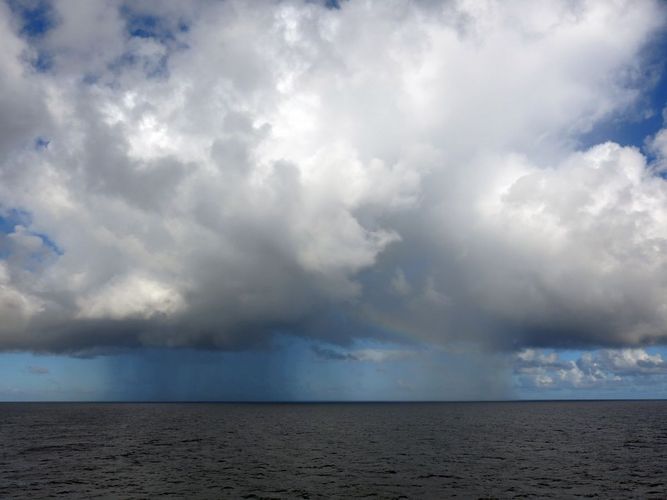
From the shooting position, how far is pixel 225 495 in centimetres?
5038

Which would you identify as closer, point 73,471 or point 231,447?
point 73,471

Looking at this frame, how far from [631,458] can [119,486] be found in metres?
77.1

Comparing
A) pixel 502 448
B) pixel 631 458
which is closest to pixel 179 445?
pixel 502 448

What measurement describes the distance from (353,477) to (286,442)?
147 feet

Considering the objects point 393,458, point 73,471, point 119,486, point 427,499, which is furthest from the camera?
point 393,458

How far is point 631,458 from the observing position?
76812mm

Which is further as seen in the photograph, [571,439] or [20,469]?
[571,439]

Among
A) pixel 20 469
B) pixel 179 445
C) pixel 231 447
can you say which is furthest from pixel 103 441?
pixel 20 469

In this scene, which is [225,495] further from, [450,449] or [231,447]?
[450,449]

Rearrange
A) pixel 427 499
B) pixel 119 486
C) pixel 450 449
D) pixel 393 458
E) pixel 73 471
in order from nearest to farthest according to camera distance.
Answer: pixel 427 499, pixel 119 486, pixel 73 471, pixel 393 458, pixel 450 449

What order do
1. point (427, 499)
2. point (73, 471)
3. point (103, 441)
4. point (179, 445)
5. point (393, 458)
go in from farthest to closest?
1. point (103, 441)
2. point (179, 445)
3. point (393, 458)
4. point (73, 471)
5. point (427, 499)

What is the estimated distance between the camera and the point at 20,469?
65375 millimetres

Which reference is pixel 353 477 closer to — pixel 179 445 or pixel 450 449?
pixel 450 449

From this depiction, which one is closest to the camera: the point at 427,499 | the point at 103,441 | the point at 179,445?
the point at 427,499
